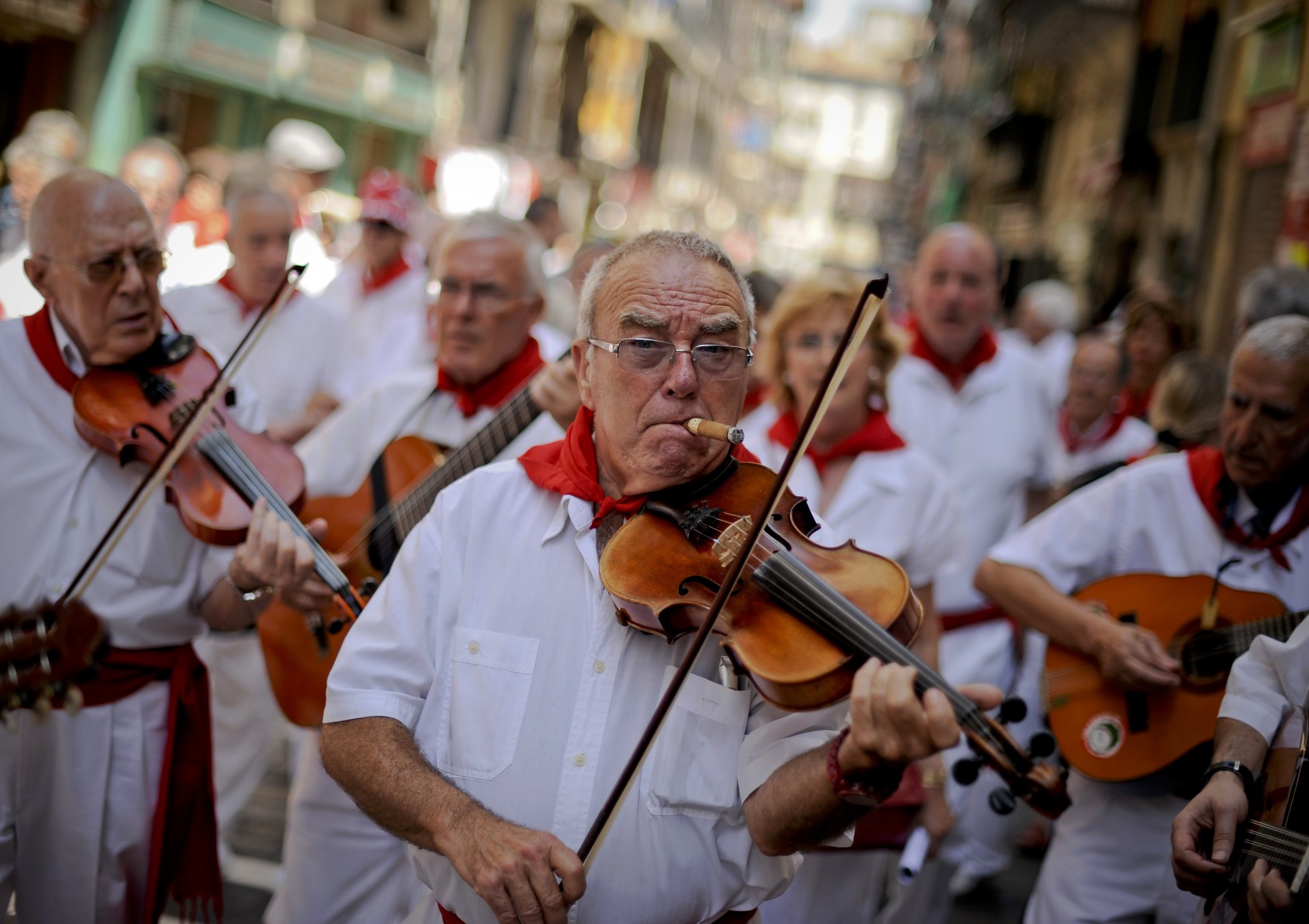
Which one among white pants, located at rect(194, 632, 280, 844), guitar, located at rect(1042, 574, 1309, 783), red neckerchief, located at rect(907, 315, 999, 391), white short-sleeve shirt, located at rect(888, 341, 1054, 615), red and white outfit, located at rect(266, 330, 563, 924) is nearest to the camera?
guitar, located at rect(1042, 574, 1309, 783)

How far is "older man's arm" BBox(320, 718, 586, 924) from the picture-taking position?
188cm

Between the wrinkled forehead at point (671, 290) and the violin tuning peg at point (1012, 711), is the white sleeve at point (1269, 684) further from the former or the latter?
the wrinkled forehead at point (671, 290)

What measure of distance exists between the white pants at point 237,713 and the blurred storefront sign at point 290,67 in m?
11.7

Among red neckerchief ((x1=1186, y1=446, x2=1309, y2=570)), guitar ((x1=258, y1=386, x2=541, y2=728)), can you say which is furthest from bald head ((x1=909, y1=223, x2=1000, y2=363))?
guitar ((x1=258, y1=386, x2=541, y2=728))

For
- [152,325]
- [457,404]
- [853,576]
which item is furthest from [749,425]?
[853,576]

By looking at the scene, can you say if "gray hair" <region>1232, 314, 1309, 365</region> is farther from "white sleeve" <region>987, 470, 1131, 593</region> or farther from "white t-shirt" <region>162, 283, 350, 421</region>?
"white t-shirt" <region>162, 283, 350, 421</region>

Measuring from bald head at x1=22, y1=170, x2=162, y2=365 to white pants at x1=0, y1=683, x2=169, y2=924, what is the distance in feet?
2.90

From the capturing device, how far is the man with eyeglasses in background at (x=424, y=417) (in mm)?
3266

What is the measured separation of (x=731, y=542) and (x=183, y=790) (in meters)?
1.73

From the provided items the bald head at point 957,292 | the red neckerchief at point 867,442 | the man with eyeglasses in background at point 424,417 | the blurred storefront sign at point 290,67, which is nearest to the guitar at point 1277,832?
the red neckerchief at point 867,442

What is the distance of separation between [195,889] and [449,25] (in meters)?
20.6

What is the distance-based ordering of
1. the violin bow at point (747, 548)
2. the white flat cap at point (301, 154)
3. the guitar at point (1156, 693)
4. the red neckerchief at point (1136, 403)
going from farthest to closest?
the white flat cap at point (301, 154), the red neckerchief at point (1136, 403), the guitar at point (1156, 693), the violin bow at point (747, 548)

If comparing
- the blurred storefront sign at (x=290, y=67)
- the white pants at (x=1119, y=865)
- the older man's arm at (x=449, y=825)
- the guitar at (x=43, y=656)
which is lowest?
the white pants at (x=1119, y=865)

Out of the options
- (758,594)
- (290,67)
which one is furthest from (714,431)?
(290,67)
